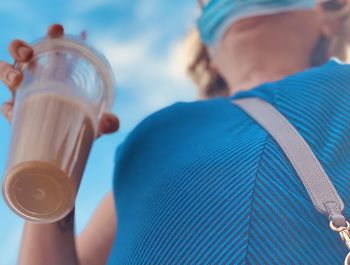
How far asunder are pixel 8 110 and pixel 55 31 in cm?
14

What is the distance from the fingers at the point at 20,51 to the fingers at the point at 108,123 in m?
0.16

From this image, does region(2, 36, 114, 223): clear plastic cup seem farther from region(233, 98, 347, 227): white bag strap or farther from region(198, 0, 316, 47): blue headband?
region(198, 0, 316, 47): blue headband

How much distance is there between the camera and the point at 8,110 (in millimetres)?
878

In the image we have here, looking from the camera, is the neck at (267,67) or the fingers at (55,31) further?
the neck at (267,67)

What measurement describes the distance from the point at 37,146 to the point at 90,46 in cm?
24

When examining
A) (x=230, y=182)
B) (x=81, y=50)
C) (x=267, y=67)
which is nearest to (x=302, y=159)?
(x=230, y=182)

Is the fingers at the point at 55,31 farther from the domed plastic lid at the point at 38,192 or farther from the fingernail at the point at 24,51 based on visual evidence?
the domed plastic lid at the point at 38,192

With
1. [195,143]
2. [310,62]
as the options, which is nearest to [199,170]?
[195,143]

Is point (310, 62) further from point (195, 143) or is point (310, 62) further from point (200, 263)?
point (200, 263)

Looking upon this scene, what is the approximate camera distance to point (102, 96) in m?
0.91

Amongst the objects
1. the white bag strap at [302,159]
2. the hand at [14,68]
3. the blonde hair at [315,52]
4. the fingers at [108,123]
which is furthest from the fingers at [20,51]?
the blonde hair at [315,52]

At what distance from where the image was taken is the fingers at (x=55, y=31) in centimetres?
87

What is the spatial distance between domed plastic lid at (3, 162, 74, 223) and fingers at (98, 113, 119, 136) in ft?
0.76

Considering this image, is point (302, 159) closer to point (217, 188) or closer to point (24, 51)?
point (217, 188)
